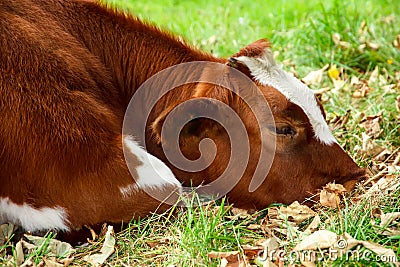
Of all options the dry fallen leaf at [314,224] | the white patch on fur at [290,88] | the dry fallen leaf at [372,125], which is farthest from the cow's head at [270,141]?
the dry fallen leaf at [372,125]

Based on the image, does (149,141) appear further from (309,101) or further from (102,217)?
(309,101)

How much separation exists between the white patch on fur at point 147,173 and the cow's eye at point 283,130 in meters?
0.62

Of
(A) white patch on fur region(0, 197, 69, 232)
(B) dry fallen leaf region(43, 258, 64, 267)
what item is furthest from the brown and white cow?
(B) dry fallen leaf region(43, 258, 64, 267)

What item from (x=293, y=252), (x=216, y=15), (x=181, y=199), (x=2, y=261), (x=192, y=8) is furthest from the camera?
(x=192, y=8)

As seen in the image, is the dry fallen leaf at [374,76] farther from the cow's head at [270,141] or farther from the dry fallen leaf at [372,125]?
the cow's head at [270,141]

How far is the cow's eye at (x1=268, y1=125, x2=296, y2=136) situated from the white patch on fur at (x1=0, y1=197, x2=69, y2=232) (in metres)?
1.25

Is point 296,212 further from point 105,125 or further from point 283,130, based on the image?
point 105,125

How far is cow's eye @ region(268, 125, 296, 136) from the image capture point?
12.6 ft

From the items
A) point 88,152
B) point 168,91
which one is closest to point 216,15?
point 168,91

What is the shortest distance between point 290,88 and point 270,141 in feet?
1.09

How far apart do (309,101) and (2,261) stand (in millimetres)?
1913

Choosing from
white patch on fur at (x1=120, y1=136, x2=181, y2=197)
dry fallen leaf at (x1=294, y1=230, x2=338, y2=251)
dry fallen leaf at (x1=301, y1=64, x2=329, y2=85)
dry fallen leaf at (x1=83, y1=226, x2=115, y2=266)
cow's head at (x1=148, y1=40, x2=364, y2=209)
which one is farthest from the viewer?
dry fallen leaf at (x1=301, y1=64, x2=329, y2=85)

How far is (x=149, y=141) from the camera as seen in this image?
3963mm

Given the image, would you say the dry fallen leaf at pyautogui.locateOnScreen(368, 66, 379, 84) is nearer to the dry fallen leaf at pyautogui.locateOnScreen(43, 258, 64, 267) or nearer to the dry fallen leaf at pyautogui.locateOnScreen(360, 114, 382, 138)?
the dry fallen leaf at pyautogui.locateOnScreen(360, 114, 382, 138)
